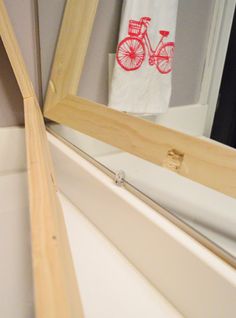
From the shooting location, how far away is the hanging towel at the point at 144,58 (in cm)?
75

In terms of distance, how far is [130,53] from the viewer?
0.79m

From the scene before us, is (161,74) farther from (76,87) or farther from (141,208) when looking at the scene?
(141,208)

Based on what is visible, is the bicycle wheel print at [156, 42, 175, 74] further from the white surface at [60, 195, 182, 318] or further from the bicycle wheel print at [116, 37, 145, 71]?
the white surface at [60, 195, 182, 318]

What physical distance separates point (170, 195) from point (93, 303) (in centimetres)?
28

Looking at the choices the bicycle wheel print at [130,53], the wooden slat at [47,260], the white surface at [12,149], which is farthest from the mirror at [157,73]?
the wooden slat at [47,260]

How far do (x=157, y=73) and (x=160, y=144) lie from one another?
397 mm

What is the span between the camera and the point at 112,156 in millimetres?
691

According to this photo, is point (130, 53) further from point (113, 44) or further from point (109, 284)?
point (109, 284)

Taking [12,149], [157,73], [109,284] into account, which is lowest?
[109,284]

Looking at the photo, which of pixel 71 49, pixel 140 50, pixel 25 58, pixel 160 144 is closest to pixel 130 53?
pixel 140 50

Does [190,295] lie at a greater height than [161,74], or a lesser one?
lesser

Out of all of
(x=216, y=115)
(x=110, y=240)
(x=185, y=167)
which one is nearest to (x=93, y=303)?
(x=110, y=240)

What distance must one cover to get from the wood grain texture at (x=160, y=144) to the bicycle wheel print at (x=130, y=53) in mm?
182

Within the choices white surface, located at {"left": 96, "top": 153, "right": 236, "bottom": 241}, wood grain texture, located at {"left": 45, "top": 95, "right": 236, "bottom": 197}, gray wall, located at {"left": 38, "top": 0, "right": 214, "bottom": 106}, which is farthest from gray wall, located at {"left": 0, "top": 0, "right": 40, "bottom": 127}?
white surface, located at {"left": 96, "top": 153, "right": 236, "bottom": 241}
